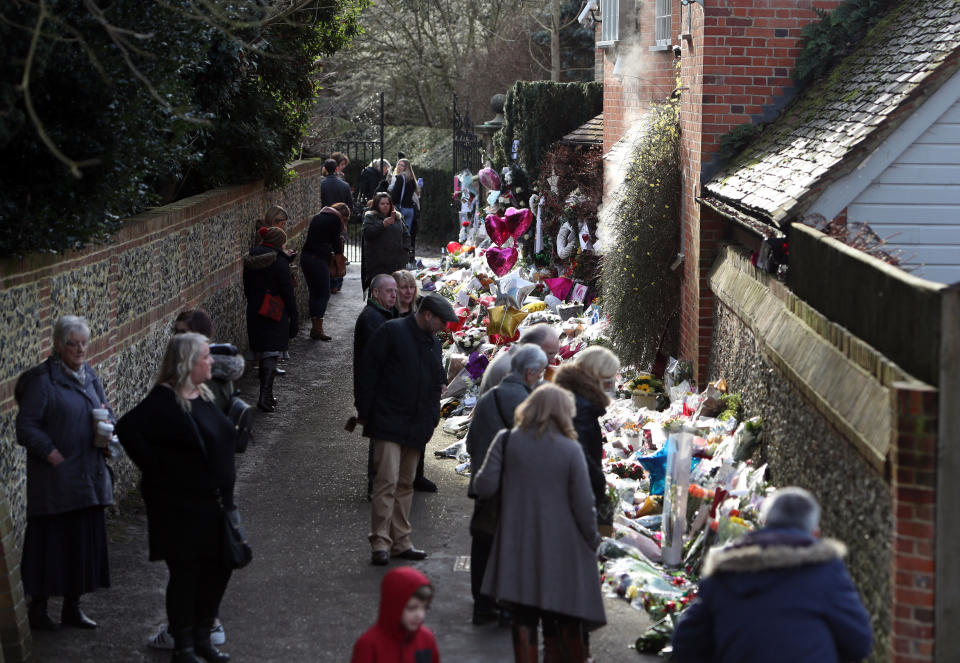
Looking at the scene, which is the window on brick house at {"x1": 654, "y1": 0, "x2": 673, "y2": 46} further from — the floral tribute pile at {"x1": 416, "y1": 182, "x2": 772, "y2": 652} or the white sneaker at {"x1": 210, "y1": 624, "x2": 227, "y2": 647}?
the white sneaker at {"x1": 210, "y1": 624, "x2": 227, "y2": 647}

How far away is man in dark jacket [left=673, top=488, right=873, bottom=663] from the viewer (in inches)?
158

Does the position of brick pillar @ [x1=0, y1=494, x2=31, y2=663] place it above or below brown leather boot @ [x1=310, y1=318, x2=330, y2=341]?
above

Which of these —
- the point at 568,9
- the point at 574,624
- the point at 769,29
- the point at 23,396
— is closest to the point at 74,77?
the point at 23,396

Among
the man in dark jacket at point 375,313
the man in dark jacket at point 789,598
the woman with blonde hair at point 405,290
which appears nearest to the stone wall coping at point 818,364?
the man in dark jacket at point 789,598

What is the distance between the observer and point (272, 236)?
12.7 meters

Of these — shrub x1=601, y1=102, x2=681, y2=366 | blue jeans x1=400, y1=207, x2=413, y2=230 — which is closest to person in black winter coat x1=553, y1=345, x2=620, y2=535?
shrub x1=601, y1=102, x2=681, y2=366

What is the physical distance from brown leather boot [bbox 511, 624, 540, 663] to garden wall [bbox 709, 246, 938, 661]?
159 centimetres

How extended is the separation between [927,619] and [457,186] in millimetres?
20607

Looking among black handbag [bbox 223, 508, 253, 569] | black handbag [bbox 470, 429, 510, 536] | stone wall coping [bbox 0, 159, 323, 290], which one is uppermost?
stone wall coping [bbox 0, 159, 323, 290]

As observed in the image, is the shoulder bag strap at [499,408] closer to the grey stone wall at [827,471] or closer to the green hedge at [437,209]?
the grey stone wall at [827,471]

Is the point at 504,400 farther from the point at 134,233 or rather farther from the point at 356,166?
the point at 356,166

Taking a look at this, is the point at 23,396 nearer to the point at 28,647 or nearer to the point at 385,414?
the point at 28,647

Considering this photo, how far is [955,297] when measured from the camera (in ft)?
16.3

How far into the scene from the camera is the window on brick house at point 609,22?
16656 mm
